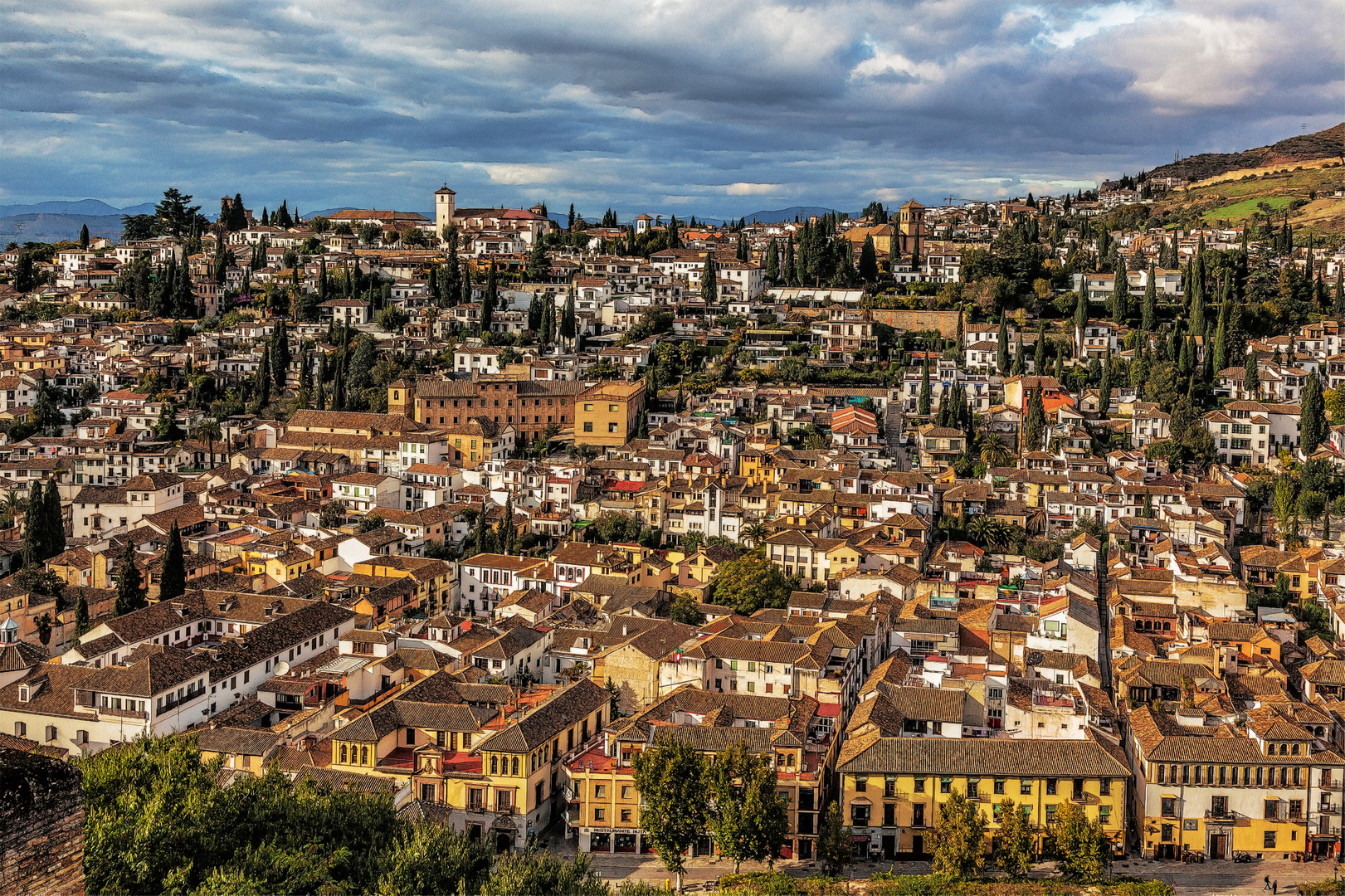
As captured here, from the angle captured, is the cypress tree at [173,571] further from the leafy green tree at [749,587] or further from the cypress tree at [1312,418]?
the cypress tree at [1312,418]

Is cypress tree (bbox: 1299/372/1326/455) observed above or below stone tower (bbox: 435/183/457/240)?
below

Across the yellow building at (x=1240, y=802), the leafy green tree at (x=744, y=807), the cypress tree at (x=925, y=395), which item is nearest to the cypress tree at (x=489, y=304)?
the cypress tree at (x=925, y=395)

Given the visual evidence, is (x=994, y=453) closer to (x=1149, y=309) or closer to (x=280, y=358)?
(x=1149, y=309)

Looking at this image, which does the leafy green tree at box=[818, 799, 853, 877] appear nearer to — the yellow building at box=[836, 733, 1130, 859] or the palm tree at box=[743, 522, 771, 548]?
the yellow building at box=[836, 733, 1130, 859]

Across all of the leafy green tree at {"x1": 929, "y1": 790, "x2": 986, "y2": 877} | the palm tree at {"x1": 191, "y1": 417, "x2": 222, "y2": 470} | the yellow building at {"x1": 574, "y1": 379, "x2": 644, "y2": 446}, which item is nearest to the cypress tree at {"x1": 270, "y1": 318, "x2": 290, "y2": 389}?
the palm tree at {"x1": 191, "y1": 417, "x2": 222, "y2": 470}

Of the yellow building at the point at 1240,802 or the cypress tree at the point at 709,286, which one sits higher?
the cypress tree at the point at 709,286

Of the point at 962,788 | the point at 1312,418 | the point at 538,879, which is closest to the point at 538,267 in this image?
the point at 1312,418

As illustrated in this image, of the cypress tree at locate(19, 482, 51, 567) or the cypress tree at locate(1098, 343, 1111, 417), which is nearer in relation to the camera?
the cypress tree at locate(19, 482, 51, 567)
